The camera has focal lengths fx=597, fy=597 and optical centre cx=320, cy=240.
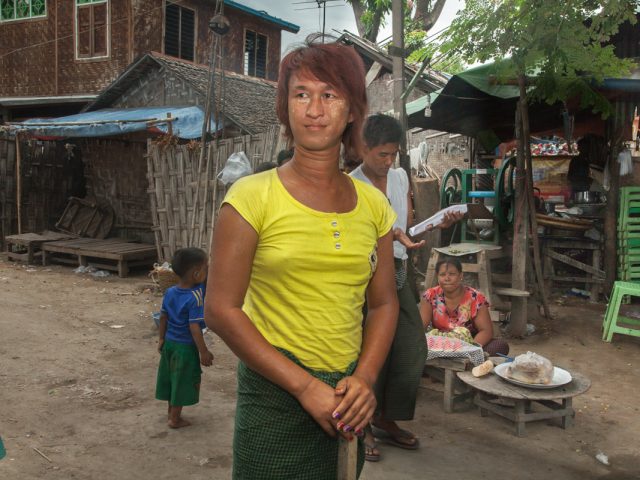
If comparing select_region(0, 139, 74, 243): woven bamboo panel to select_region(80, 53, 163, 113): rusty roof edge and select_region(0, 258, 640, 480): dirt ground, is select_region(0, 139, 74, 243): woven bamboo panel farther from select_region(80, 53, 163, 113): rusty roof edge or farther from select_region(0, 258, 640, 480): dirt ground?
select_region(0, 258, 640, 480): dirt ground

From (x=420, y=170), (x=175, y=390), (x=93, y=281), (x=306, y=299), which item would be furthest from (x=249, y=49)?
(x=306, y=299)

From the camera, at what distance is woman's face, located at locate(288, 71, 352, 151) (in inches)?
58.0

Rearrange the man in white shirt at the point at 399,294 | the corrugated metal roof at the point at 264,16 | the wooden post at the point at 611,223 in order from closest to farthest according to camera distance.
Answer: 1. the man in white shirt at the point at 399,294
2. the wooden post at the point at 611,223
3. the corrugated metal roof at the point at 264,16

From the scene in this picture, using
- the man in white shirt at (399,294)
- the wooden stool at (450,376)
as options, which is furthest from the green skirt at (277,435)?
the wooden stool at (450,376)

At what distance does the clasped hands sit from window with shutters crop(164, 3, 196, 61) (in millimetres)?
14631

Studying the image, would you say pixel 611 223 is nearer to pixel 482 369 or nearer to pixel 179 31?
pixel 482 369

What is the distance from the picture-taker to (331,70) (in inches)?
57.7

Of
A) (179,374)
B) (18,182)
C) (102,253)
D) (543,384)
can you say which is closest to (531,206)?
(543,384)

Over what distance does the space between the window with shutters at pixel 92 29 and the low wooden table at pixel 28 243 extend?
5232mm

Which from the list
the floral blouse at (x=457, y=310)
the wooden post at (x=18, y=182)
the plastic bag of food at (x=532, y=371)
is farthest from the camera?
the wooden post at (x=18, y=182)

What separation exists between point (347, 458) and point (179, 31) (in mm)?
15015

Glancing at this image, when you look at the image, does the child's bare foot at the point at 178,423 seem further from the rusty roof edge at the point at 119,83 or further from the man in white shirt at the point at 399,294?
the rusty roof edge at the point at 119,83

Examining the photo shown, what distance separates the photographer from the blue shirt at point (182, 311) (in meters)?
3.72

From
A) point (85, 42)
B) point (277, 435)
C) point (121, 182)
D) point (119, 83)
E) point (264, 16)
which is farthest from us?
point (264, 16)
